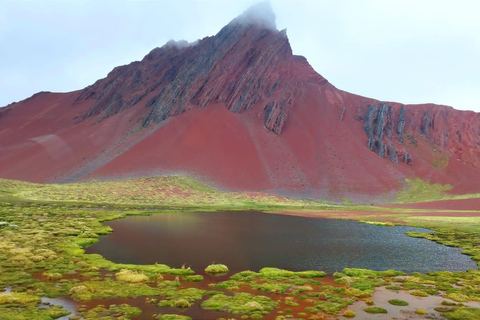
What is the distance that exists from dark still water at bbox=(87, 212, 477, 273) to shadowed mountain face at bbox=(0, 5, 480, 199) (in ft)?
274

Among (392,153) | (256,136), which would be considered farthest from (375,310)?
(392,153)

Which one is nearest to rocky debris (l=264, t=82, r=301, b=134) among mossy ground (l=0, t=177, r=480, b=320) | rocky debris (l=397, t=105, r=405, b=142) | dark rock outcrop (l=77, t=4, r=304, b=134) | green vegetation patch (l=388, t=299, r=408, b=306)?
dark rock outcrop (l=77, t=4, r=304, b=134)

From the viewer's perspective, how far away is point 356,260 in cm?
3666

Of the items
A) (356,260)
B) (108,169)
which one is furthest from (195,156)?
(356,260)

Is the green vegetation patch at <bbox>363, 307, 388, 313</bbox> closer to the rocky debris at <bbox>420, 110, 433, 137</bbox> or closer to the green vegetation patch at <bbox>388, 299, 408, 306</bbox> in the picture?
the green vegetation patch at <bbox>388, 299, 408, 306</bbox>

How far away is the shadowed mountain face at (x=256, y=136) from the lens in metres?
146

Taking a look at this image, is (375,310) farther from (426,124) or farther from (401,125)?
(426,124)

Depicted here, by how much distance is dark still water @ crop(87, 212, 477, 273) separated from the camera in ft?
112

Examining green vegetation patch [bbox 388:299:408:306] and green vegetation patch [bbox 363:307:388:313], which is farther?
green vegetation patch [bbox 388:299:408:306]

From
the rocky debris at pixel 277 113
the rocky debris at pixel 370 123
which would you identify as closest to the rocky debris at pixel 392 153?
the rocky debris at pixel 370 123

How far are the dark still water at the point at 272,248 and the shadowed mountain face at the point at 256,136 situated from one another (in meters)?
83.5

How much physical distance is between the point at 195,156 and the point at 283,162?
37.8 metres

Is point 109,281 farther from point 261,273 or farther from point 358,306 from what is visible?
point 358,306

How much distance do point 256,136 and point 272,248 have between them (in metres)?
123
